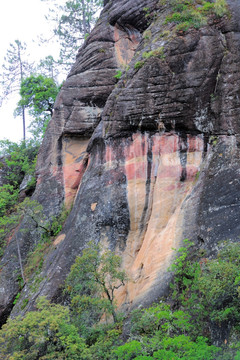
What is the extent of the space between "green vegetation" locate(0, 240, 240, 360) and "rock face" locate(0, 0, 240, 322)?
0.90m

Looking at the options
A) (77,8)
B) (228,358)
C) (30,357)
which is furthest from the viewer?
(77,8)

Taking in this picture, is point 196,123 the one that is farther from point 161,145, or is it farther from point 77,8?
point 77,8

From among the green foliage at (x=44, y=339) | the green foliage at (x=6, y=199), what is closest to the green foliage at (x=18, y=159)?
the green foliage at (x=6, y=199)

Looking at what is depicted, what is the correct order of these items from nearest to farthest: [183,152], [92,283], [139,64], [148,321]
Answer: [148,321]
[92,283]
[183,152]
[139,64]

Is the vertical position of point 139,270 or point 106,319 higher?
point 139,270

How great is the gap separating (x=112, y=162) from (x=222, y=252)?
272 inches

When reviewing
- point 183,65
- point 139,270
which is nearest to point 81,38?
point 183,65

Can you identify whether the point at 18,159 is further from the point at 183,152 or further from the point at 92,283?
the point at 92,283

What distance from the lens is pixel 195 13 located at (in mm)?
16172

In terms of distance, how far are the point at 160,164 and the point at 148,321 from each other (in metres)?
6.21

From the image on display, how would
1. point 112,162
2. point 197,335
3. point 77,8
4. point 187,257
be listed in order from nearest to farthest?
point 197,335 → point 187,257 → point 112,162 → point 77,8

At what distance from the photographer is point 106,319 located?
13.4m

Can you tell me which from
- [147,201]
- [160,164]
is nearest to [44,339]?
[147,201]

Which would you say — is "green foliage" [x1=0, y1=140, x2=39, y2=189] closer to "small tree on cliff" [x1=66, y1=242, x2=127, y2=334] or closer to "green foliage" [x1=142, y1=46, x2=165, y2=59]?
"green foliage" [x1=142, y1=46, x2=165, y2=59]
